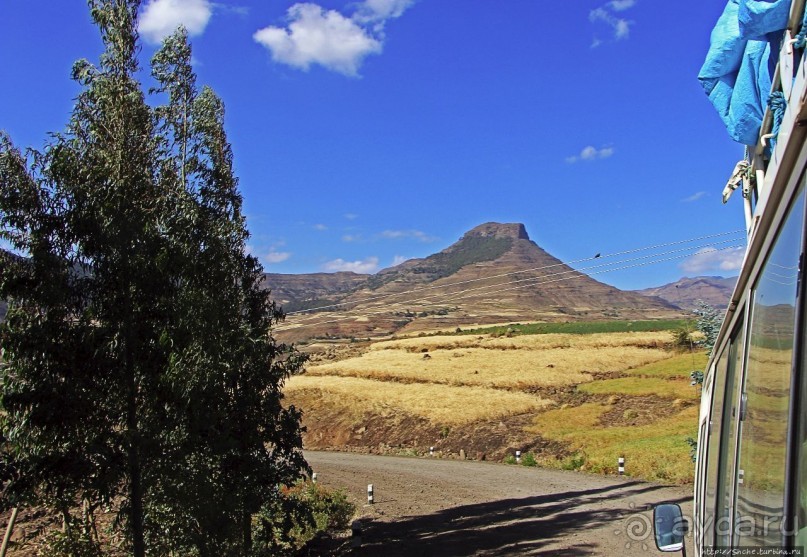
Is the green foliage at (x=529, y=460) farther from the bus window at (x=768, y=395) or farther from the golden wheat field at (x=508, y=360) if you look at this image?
the bus window at (x=768, y=395)

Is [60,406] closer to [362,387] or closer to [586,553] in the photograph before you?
[586,553]

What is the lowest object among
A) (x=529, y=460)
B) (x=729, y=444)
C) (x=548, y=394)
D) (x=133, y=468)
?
(x=529, y=460)

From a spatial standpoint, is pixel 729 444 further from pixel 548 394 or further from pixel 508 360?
pixel 508 360

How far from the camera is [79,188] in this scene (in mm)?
7934

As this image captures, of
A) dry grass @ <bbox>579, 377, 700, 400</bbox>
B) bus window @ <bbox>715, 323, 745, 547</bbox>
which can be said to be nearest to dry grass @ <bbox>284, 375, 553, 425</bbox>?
dry grass @ <bbox>579, 377, 700, 400</bbox>

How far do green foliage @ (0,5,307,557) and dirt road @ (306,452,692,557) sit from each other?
22.9ft

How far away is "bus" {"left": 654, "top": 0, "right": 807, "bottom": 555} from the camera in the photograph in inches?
58.1

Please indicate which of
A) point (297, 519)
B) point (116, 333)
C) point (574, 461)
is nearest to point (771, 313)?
point (116, 333)

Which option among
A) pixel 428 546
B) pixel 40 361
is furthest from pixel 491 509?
pixel 40 361

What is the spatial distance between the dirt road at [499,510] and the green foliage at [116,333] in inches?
274

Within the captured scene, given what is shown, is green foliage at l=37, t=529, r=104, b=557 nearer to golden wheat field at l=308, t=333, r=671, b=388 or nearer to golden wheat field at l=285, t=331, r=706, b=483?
golden wheat field at l=285, t=331, r=706, b=483

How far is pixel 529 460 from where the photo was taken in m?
29.4

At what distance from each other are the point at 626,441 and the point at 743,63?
31074 millimetres

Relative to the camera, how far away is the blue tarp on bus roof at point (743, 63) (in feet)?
6.34
